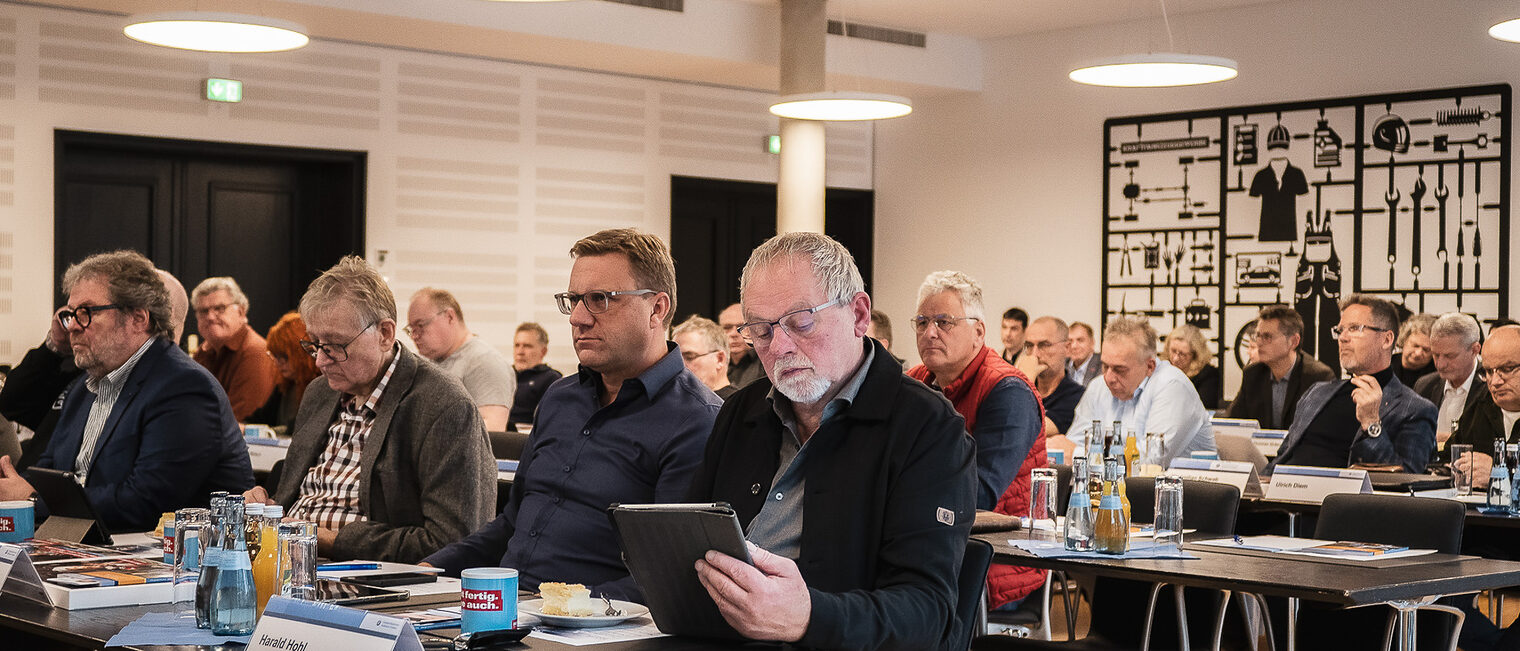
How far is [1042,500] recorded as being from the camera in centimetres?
427

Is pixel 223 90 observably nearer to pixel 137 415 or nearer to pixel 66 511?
pixel 137 415

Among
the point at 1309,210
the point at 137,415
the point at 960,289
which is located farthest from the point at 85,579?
the point at 1309,210

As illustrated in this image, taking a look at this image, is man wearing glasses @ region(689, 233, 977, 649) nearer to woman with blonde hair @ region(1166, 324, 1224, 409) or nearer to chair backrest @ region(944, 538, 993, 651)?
chair backrest @ region(944, 538, 993, 651)

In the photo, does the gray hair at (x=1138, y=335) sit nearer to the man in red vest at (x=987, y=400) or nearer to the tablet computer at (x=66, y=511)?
the man in red vest at (x=987, y=400)

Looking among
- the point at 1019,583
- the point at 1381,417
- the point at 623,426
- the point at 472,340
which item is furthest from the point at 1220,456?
the point at 623,426

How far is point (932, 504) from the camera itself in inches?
98.3

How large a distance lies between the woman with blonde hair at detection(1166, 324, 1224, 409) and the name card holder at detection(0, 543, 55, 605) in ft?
28.3

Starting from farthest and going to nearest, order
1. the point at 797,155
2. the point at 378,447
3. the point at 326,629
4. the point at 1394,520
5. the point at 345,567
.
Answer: the point at 797,155
the point at 1394,520
the point at 378,447
the point at 345,567
the point at 326,629

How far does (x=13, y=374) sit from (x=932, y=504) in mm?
4462

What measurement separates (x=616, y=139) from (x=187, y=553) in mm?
8651

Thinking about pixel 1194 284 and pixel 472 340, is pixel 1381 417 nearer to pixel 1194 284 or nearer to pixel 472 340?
pixel 472 340

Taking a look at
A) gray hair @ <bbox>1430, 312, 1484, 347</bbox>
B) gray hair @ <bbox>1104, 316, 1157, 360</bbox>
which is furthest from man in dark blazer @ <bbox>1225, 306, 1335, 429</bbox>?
gray hair @ <bbox>1104, 316, 1157, 360</bbox>

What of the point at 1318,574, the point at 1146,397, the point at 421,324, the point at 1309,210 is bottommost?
the point at 1318,574

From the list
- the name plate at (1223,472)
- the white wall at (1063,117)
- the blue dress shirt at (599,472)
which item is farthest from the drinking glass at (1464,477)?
the white wall at (1063,117)
